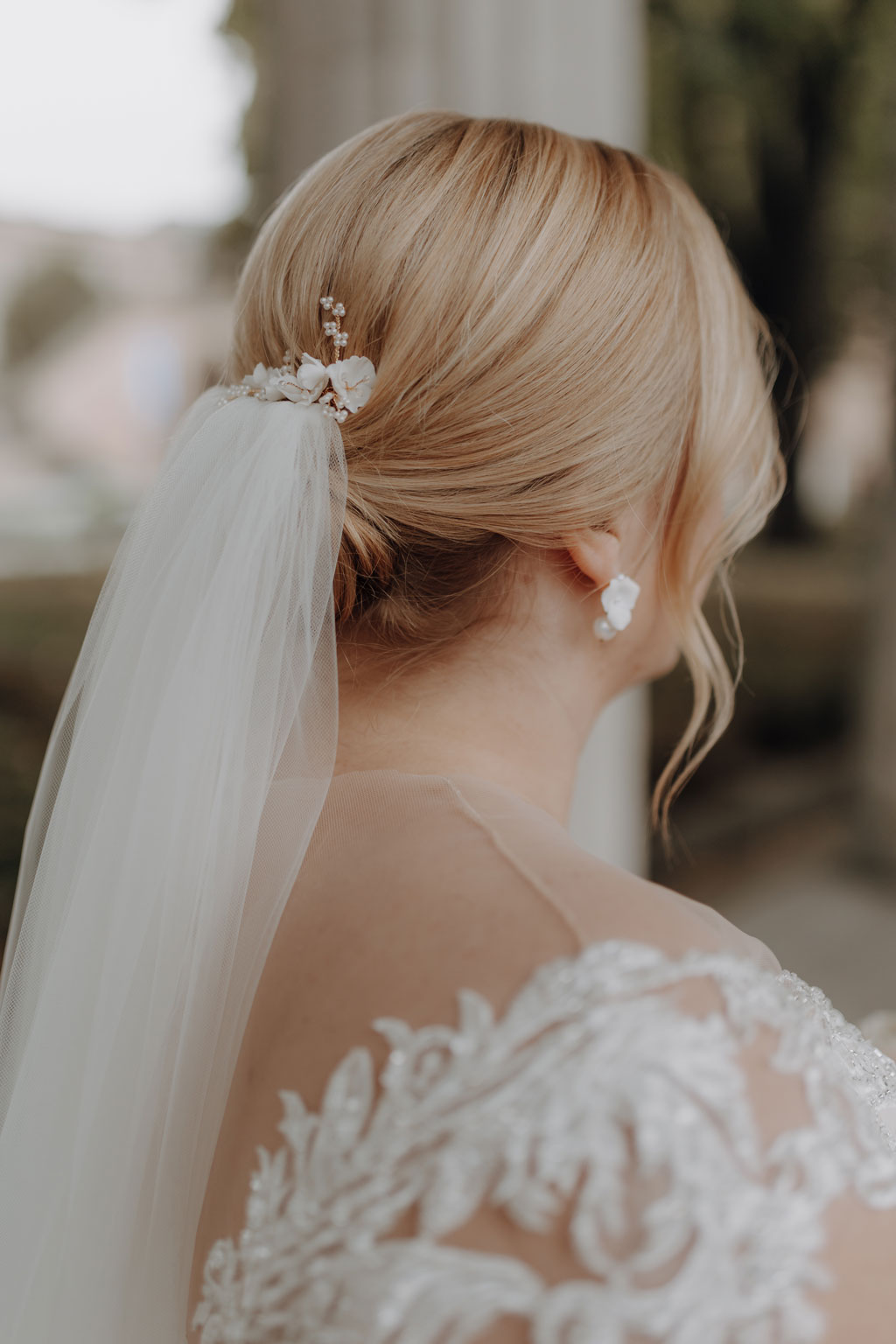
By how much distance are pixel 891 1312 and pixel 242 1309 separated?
0.46 metres

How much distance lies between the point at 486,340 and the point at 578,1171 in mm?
725

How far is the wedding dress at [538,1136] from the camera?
0.66 metres

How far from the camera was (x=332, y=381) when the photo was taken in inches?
41.9

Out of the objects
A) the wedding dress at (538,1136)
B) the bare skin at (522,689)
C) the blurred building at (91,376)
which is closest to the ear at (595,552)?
the bare skin at (522,689)

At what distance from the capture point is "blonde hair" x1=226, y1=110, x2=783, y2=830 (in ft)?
3.36

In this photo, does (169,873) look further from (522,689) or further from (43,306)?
(43,306)

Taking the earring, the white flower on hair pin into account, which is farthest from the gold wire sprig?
the earring

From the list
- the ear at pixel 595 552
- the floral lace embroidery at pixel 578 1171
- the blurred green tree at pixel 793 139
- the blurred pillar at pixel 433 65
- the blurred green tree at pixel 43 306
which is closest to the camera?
the floral lace embroidery at pixel 578 1171

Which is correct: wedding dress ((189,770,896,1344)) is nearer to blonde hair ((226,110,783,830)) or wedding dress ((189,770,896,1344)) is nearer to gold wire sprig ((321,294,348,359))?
blonde hair ((226,110,783,830))

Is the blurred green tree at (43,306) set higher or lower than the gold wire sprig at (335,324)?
higher

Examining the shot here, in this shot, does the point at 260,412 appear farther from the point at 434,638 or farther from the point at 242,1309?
the point at 242,1309

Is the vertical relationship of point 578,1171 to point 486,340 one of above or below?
below

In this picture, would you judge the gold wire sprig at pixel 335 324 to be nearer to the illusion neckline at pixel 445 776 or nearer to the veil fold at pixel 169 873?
the veil fold at pixel 169 873

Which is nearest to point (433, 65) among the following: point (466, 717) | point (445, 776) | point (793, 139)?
point (466, 717)
